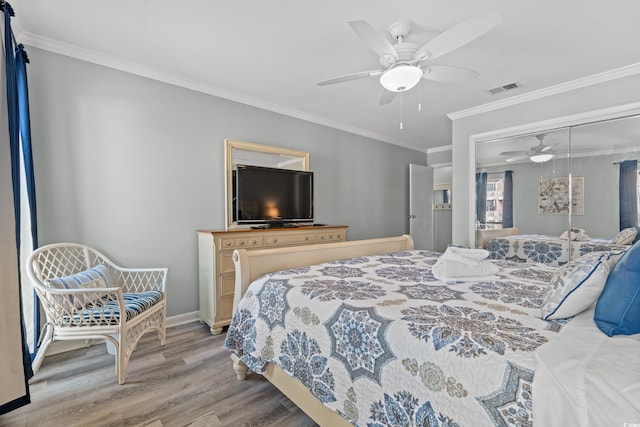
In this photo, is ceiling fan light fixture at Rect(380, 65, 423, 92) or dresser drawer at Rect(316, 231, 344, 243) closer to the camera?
ceiling fan light fixture at Rect(380, 65, 423, 92)

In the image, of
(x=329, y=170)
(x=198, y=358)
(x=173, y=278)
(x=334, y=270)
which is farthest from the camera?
(x=329, y=170)

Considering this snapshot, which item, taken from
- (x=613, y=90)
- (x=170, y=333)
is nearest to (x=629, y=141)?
(x=613, y=90)

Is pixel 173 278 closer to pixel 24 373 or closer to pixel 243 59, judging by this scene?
pixel 24 373

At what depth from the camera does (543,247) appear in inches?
126

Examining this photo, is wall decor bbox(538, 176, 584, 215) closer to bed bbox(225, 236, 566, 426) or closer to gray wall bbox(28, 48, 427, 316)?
bed bbox(225, 236, 566, 426)

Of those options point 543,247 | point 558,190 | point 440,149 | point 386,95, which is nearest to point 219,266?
point 386,95

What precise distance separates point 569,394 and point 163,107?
11.2 ft

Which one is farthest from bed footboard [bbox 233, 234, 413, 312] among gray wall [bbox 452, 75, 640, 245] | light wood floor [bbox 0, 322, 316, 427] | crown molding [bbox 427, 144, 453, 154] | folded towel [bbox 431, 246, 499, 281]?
crown molding [bbox 427, 144, 453, 154]

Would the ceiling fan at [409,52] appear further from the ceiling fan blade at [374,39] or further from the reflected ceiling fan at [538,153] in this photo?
the reflected ceiling fan at [538,153]

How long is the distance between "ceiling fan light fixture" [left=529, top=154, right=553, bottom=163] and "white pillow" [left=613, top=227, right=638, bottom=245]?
Answer: 95 centimetres

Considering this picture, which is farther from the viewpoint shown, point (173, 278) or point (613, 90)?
point (173, 278)

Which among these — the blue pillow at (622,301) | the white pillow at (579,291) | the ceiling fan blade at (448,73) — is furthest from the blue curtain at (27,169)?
the blue pillow at (622,301)

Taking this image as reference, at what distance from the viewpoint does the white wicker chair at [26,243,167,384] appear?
1.90 metres

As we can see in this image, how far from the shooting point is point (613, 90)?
A: 2.78 metres
